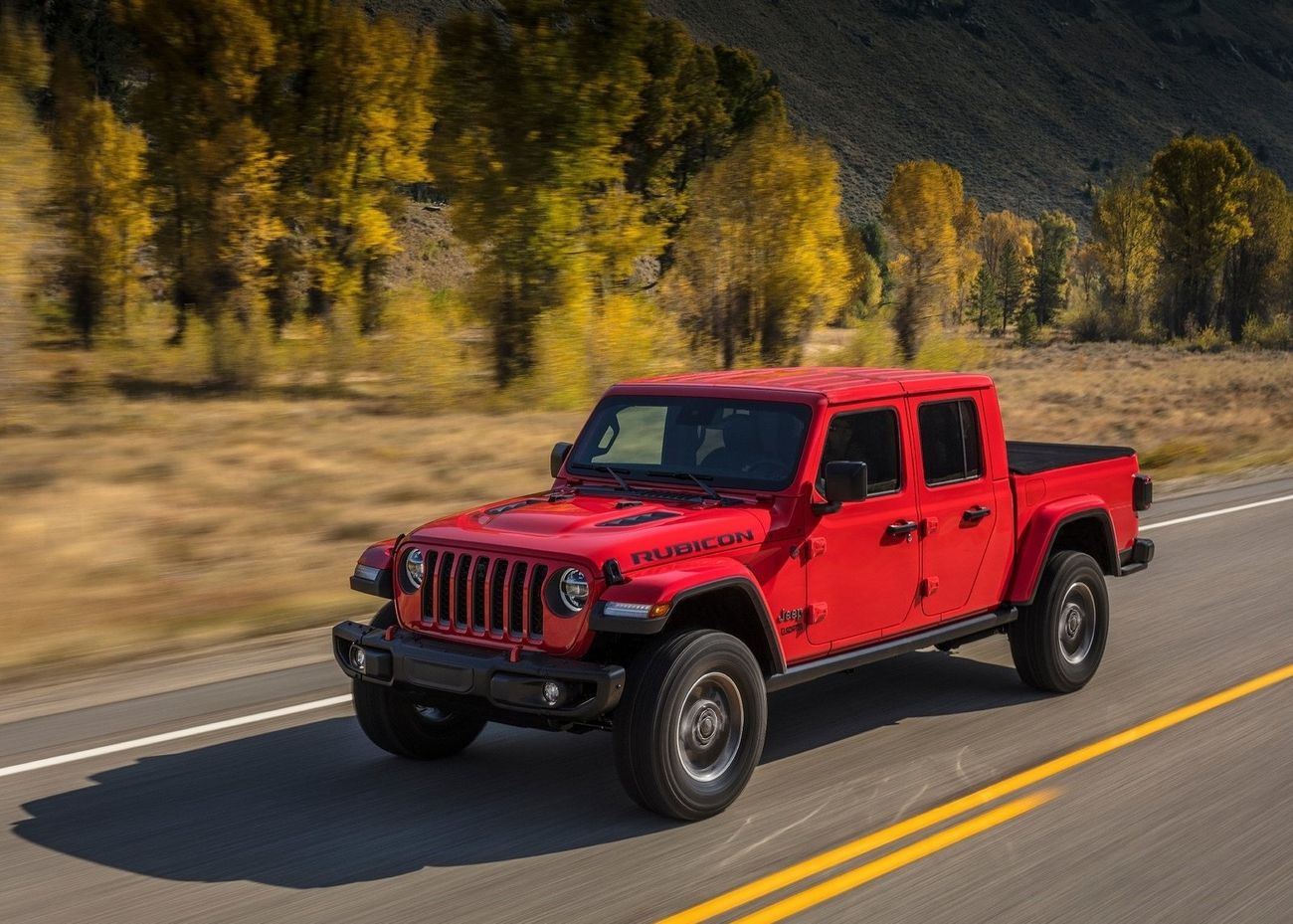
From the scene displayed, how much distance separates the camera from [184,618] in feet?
32.2

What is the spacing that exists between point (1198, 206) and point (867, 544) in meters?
70.6

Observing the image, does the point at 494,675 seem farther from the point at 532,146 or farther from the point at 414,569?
the point at 532,146

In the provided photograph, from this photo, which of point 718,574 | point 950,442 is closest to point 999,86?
point 950,442

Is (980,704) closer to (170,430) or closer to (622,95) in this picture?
(170,430)

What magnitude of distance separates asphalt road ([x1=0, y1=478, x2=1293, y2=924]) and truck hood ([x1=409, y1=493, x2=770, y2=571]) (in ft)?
3.55

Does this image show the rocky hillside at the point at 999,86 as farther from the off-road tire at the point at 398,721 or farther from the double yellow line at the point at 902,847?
the off-road tire at the point at 398,721

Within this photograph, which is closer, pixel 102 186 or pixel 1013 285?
pixel 102 186

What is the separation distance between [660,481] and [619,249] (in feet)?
66.3

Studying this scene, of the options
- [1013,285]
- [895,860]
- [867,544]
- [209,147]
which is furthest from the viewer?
[1013,285]

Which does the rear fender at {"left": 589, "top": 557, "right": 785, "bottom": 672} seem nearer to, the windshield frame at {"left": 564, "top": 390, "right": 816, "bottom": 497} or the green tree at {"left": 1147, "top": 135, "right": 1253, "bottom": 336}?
the windshield frame at {"left": 564, "top": 390, "right": 816, "bottom": 497}

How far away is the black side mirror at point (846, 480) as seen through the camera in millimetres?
6000

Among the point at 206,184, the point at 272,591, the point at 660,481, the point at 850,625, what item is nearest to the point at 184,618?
the point at 272,591

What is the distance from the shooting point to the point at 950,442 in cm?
703

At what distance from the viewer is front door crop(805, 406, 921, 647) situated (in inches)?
245
